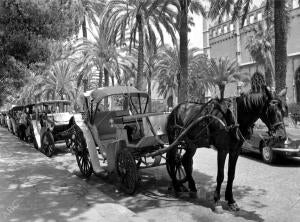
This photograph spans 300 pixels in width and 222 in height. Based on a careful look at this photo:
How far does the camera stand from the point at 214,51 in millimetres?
58469

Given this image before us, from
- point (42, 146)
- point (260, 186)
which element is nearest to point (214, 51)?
point (42, 146)

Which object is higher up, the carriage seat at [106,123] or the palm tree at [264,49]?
the palm tree at [264,49]

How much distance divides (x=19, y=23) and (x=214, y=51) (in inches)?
1992

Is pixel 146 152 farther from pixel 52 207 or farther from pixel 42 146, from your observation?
pixel 42 146

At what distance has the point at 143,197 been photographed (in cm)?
712

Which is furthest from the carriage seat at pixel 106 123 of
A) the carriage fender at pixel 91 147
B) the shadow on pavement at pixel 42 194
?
the shadow on pavement at pixel 42 194

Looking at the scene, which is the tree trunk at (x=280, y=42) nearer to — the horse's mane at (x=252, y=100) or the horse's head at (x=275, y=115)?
the horse's mane at (x=252, y=100)

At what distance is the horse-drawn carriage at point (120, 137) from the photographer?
7.27m

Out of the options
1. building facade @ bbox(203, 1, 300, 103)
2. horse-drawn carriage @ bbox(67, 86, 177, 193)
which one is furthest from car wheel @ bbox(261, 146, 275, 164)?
building facade @ bbox(203, 1, 300, 103)

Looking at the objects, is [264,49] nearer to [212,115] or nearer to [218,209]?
[212,115]

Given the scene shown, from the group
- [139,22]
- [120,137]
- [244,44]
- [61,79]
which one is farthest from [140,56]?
[244,44]

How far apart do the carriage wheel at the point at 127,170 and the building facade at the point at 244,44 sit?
116 feet

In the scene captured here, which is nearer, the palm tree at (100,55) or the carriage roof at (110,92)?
the carriage roof at (110,92)

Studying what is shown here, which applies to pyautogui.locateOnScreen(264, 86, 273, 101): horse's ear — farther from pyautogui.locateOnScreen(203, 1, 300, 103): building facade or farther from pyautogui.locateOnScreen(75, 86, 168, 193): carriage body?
pyautogui.locateOnScreen(203, 1, 300, 103): building facade
